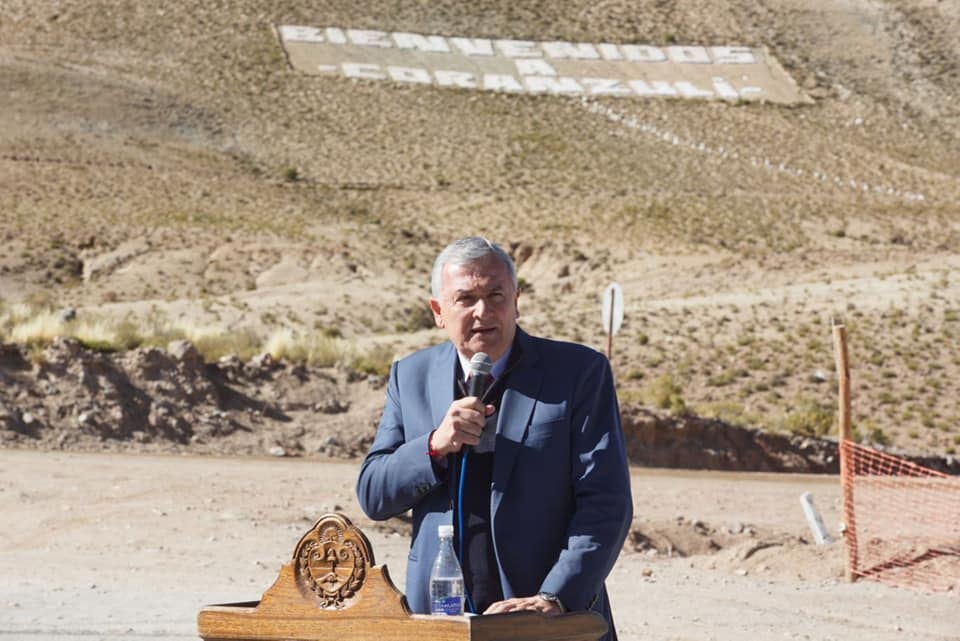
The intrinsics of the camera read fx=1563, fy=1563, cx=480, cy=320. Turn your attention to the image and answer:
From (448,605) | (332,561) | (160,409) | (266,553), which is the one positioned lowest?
(160,409)

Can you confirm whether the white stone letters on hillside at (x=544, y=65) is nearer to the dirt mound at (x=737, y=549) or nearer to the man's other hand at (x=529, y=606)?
the dirt mound at (x=737, y=549)

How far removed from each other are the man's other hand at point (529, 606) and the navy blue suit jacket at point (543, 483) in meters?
0.07

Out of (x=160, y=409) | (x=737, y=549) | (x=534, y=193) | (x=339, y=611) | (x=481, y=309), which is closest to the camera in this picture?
(x=339, y=611)

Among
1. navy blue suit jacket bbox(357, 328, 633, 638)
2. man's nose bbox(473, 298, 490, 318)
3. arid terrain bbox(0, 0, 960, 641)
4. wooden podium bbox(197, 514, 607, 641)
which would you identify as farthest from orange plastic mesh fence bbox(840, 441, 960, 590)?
wooden podium bbox(197, 514, 607, 641)

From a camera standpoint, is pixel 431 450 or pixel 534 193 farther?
pixel 534 193

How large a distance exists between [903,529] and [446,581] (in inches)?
420

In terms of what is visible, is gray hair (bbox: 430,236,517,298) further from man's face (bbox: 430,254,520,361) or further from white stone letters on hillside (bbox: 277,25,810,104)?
white stone letters on hillside (bbox: 277,25,810,104)

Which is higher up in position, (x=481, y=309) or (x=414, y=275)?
(x=481, y=309)

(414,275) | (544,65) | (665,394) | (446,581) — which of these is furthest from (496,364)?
(544,65)

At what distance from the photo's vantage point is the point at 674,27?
3167 inches

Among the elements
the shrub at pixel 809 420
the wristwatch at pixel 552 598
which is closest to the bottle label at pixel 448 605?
the wristwatch at pixel 552 598

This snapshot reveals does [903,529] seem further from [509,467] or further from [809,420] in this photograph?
[809,420]

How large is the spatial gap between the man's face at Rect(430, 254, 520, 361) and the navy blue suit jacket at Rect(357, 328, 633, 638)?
0.33 ft

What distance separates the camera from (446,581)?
4219 millimetres
